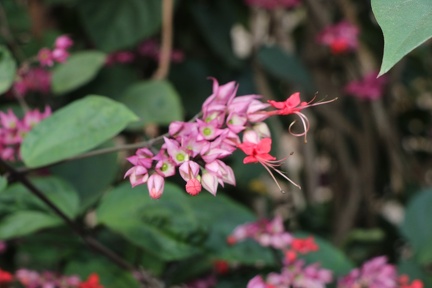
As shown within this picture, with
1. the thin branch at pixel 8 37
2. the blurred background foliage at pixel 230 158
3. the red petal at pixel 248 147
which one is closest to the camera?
the red petal at pixel 248 147

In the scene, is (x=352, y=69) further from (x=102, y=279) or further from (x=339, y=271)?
(x=102, y=279)

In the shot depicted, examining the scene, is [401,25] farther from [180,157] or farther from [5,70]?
[5,70]

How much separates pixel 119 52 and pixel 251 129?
671mm

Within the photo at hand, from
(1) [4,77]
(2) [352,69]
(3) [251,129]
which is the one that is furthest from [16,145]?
(2) [352,69]

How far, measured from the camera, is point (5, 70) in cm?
77

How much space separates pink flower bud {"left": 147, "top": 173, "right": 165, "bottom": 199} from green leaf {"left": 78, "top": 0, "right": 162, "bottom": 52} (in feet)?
2.06

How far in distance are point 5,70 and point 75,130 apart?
107 mm

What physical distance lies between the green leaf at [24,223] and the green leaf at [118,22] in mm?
395

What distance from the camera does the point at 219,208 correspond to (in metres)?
1.03

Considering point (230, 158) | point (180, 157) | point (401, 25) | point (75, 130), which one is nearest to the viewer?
point (401, 25)

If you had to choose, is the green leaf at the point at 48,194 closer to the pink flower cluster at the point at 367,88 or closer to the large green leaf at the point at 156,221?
the large green leaf at the point at 156,221

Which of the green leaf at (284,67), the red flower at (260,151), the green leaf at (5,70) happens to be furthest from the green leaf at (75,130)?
the green leaf at (284,67)

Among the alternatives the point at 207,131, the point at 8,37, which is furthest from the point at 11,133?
the point at 8,37

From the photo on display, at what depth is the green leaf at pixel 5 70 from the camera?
30.1 inches
